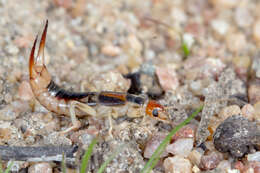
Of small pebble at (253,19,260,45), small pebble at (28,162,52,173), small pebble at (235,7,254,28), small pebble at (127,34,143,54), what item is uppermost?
small pebble at (235,7,254,28)

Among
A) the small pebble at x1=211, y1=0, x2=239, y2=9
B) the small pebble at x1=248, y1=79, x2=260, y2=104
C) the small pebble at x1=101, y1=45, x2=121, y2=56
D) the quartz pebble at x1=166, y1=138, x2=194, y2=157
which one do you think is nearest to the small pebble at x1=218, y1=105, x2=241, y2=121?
the small pebble at x1=248, y1=79, x2=260, y2=104

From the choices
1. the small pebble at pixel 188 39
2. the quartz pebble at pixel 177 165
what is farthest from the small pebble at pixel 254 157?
the small pebble at pixel 188 39

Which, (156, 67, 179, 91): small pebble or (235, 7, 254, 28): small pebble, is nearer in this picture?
(156, 67, 179, 91): small pebble

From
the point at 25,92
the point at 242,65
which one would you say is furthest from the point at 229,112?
the point at 25,92

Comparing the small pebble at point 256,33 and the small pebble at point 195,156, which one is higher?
the small pebble at point 256,33

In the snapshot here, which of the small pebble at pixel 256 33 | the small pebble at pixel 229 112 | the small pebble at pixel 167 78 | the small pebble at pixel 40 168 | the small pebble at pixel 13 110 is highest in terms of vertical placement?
the small pebble at pixel 256 33

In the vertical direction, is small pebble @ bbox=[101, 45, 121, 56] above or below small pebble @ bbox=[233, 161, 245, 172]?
above

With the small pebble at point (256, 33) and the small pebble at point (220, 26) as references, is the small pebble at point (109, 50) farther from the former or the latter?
the small pebble at point (256, 33)

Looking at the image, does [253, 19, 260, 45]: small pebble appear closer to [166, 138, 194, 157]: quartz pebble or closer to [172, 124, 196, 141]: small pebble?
[172, 124, 196, 141]: small pebble

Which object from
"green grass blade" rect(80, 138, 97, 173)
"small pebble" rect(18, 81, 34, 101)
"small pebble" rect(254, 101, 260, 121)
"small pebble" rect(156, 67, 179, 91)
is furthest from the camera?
"small pebble" rect(156, 67, 179, 91)
